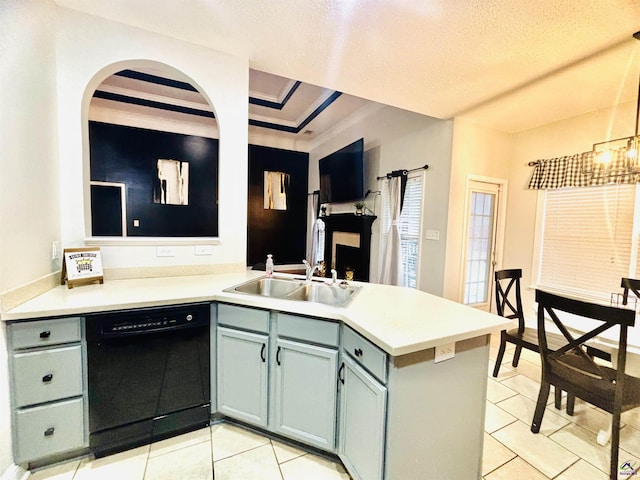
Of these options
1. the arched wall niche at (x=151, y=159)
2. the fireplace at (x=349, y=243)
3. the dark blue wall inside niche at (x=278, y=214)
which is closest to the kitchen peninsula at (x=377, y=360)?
the fireplace at (x=349, y=243)

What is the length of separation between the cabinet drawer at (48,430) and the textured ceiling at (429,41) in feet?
8.09

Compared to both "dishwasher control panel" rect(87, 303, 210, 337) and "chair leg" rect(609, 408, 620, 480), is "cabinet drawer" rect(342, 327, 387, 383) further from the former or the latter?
→ "chair leg" rect(609, 408, 620, 480)

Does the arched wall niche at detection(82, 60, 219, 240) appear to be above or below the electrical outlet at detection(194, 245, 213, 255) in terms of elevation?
above

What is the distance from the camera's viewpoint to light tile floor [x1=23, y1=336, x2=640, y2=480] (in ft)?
4.99

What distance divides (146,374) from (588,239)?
4.33m

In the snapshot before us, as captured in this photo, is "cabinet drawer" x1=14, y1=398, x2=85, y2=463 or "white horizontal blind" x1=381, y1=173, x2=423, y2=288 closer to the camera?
"cabinet drawer" x1=14, y1=398, x2=85, y2=463

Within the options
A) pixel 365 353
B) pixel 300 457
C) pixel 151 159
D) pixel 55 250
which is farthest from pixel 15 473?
pixel 151 159

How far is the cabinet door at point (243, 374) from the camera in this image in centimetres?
168

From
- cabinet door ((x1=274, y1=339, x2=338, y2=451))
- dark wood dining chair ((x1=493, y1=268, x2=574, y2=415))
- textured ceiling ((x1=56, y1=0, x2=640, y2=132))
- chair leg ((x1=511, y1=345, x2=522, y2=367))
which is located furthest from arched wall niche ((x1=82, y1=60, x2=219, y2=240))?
chair leg ((x1=511, y1=345, x2=522, y2=367))

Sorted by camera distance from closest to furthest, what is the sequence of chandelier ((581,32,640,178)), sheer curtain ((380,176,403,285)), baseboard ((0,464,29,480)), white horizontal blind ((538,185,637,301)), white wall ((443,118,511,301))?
1. baseboard ((0,464,29,480))
2. chandelier ((581,32,640,178))
3. white horizontal blind ((538,185,637,301))
4. white wall ((443,118,511,301))
5. sheer curtain ((380,176,403,285))

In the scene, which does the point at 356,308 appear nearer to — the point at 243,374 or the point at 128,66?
the point at 243,374

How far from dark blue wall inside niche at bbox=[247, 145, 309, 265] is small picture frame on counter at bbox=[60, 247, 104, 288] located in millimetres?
3840

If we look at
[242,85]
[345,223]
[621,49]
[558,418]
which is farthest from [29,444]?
[621,49]

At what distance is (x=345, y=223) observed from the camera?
4.72 m
